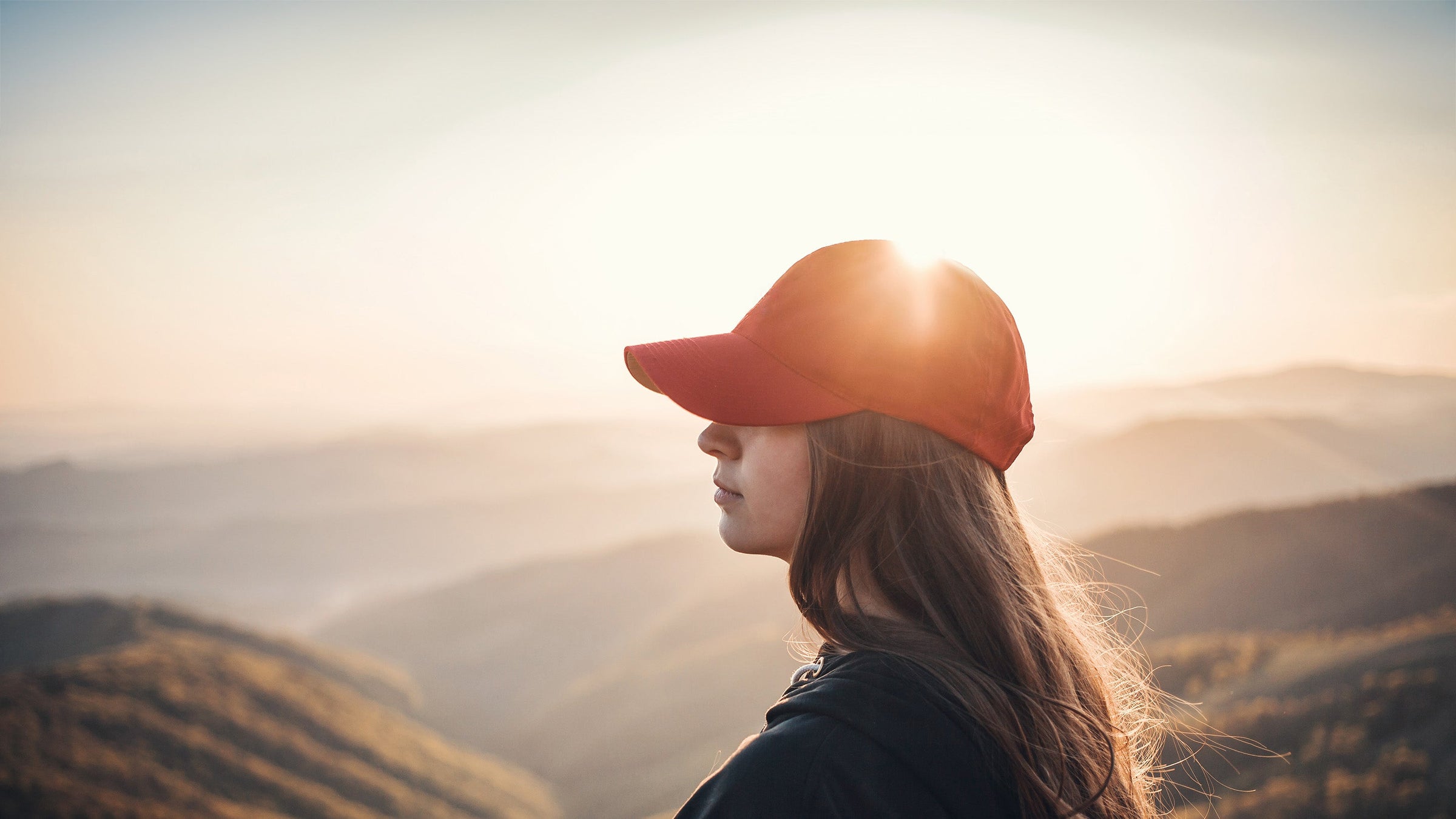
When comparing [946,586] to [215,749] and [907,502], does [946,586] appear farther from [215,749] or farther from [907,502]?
[215,749]

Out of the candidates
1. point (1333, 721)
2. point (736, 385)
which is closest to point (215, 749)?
point (1333, 721)

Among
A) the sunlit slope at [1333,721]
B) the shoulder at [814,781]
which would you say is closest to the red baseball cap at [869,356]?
the shoulder at [814,781]

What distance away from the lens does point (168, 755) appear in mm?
24172

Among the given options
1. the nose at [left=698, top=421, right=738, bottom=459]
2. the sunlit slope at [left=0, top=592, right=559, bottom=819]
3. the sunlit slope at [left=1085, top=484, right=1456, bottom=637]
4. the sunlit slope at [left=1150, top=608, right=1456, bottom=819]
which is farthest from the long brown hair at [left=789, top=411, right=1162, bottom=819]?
the sunlit slope at [left=0, top=592, right=559, bottom=819]

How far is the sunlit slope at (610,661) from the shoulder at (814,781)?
1956 centimetres

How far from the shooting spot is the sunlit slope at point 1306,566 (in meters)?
19.1

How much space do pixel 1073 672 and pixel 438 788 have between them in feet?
98.6

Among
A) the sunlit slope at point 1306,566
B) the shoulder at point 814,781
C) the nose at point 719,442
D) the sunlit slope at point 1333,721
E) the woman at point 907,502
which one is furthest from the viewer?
the sunlit slope at point 1306,566

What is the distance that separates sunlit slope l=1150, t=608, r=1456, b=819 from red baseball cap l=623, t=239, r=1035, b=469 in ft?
26.8

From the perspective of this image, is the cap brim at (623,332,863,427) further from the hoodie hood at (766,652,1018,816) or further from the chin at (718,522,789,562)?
the hoodie hood at (766,652,1018,816)

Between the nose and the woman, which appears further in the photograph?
the nose

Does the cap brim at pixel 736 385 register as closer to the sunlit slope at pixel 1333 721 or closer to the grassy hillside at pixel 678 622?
the grassy hillside at pixel 678 622

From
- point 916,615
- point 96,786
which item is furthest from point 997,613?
point 96,786

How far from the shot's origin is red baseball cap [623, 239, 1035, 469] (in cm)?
168
